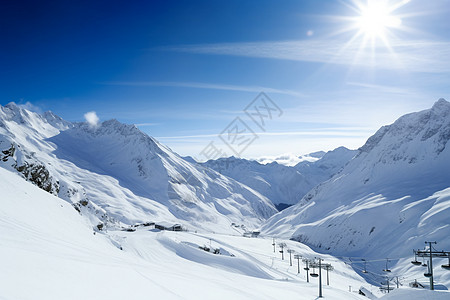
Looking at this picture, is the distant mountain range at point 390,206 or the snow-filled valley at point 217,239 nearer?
the snow-filled valley at point 217,239

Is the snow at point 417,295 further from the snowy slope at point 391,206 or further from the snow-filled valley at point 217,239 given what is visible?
the snowy slope at point 391,206

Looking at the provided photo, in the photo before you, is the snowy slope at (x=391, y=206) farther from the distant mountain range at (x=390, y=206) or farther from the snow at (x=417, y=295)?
the snow at (x=417, y=295)

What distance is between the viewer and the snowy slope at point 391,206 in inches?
3799

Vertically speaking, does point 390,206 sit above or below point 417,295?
above

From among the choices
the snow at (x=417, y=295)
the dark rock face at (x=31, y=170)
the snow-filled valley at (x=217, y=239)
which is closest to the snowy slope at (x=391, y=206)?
the snow-filled valley at (x=217, y=239)

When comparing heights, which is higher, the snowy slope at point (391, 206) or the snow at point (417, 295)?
the snowy slope at point (391, 206)

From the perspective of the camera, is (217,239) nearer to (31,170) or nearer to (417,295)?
(31,170)

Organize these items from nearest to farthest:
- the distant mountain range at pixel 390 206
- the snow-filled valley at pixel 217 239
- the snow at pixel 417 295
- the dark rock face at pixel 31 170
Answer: the snow-filled valley at pixel 217 239, the snow at pixel 417 295, the dark rock face at pixel 31 170, the distant mountain range at pixel 390 206

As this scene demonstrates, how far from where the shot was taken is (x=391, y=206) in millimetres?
122375

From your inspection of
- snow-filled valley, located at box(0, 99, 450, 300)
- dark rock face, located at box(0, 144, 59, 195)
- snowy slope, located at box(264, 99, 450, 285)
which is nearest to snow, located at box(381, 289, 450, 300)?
snow-filled valley, located at box(0, 99, 450, 300)

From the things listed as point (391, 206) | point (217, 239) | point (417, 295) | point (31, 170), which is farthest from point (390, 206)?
point (31, 170)

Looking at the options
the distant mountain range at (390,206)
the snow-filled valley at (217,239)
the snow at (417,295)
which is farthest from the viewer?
the distant mountain range at (390,206)

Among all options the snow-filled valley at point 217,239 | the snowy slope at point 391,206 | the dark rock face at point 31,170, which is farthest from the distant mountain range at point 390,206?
the dark rock face at point 31,170

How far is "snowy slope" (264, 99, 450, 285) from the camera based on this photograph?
9650 centimetres
